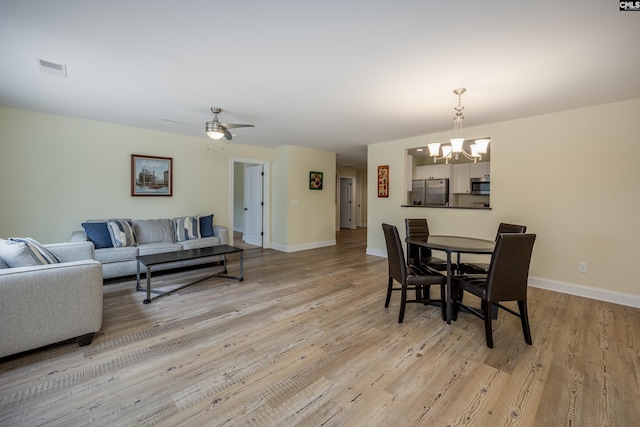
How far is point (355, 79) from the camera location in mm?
2615

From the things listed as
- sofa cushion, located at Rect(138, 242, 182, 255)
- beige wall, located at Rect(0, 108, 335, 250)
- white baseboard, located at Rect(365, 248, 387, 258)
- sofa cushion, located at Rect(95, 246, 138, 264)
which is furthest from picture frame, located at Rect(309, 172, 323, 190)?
sofa cushion, located at Rect(95, 246, 138, 264)

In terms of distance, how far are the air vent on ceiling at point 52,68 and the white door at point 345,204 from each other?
27.2ft

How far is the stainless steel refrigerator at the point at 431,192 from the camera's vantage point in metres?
6.52

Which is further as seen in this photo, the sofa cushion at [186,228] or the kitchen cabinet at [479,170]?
the kitchen cabinet at [479,170]

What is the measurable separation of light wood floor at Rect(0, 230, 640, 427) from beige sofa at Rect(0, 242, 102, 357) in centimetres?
15

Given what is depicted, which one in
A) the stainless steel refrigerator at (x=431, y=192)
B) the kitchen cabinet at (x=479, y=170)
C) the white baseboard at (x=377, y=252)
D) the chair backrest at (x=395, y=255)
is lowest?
the white baseboard at (x=377, y=252)

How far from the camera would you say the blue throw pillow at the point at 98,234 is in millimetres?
3838

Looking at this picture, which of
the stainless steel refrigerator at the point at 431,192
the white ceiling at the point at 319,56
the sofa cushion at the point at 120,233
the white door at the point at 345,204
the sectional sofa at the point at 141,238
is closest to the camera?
the white ceiling at the point at 319,56

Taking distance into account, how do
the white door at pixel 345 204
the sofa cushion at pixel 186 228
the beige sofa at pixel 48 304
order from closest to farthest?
the beige sofa at pixel 48 304 → the sofa cushion at pixel 186 228 → the white door at pixel 345 204

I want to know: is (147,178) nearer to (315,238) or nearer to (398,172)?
(315,238)

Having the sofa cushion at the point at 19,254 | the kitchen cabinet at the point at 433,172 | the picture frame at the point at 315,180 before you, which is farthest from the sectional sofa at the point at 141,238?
the kitchen cabinet at the point at 433,172

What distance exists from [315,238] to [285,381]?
15.9 feet

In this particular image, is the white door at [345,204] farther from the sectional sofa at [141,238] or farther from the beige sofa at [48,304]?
the beige sofa at [48,304]

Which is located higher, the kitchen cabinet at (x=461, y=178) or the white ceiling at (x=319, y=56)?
the white ceiling at (x=319, y=56)
